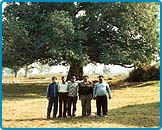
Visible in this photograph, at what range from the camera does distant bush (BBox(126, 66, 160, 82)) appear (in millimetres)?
38203

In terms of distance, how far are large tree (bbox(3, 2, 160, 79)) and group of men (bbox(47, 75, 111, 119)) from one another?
39.8 ft

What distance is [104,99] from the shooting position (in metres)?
16.2

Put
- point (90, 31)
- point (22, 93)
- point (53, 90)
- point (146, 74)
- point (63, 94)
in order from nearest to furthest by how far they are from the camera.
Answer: point (53, 90)
point (63, 94)
point (22, 93)
point (90, 31)
point (146, 74)

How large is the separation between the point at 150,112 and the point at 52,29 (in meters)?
12.6

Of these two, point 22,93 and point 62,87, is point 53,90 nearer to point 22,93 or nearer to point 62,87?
point 62,87

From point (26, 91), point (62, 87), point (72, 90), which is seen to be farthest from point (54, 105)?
point (26, 91)

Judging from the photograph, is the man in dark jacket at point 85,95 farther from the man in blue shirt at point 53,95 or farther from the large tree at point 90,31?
the large tree at point 90,31

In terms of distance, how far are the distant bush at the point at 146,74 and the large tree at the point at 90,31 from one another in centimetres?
495

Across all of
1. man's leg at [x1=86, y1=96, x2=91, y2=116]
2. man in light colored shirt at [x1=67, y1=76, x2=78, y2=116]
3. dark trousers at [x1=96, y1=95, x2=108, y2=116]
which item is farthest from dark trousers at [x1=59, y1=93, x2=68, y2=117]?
dark trousers at [x1=96, y1=95, x2=108, y2=116]

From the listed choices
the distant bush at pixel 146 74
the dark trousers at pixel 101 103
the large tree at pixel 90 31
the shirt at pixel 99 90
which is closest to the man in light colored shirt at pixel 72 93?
the shirt at pixel 99 90

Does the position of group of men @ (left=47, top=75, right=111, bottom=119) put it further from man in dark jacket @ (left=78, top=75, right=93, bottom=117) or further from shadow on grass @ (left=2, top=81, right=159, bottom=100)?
shadow on grass @ (left=2, top=81, right=159, bottom=100)

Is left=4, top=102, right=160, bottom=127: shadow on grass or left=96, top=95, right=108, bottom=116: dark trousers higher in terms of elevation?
left=96, top=95, right=108, bottom=116: dark trousers

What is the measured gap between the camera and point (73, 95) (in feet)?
52.4

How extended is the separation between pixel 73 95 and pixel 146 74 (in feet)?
77.5
